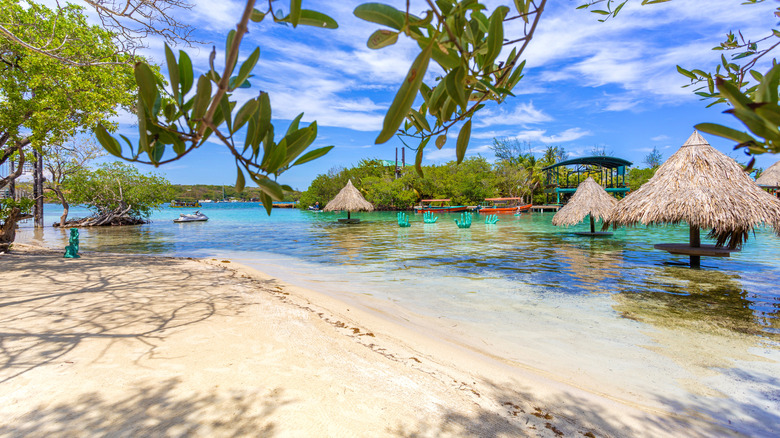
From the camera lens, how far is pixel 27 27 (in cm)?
587

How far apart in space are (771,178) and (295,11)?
1033 inches

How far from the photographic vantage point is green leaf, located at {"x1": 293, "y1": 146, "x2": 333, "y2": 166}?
806 millimetres

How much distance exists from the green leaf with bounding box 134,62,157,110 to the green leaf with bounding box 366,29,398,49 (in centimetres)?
44

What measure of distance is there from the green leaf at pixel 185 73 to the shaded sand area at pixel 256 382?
2.16 m

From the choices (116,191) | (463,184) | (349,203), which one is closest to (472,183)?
(463,184)

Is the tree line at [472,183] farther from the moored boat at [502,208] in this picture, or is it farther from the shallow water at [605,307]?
the shallow water at [605,307]

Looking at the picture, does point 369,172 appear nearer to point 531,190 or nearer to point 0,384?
point 531,190

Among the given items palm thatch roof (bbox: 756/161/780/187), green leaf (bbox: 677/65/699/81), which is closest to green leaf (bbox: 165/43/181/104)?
green leaf (bbox: 677/65/699/81)

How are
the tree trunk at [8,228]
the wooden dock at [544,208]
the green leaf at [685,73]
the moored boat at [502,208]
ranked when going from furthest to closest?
1. the wooden dock at [544,208]
2. the moored boat at [502,208]
3. the tree trunk at [8,228]
4. the green leaf at [685,73]

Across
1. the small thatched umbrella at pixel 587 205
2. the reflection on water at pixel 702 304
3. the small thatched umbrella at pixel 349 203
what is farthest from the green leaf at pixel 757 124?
the small thatched umbrella at pixel 349 203

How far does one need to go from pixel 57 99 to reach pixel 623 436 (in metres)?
9.48

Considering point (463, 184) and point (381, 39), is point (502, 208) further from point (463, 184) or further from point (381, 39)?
point (381, 39)

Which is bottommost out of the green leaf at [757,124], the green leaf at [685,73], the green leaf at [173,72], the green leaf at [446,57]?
the green leaf at [757,124]

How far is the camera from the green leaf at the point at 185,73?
716mm
